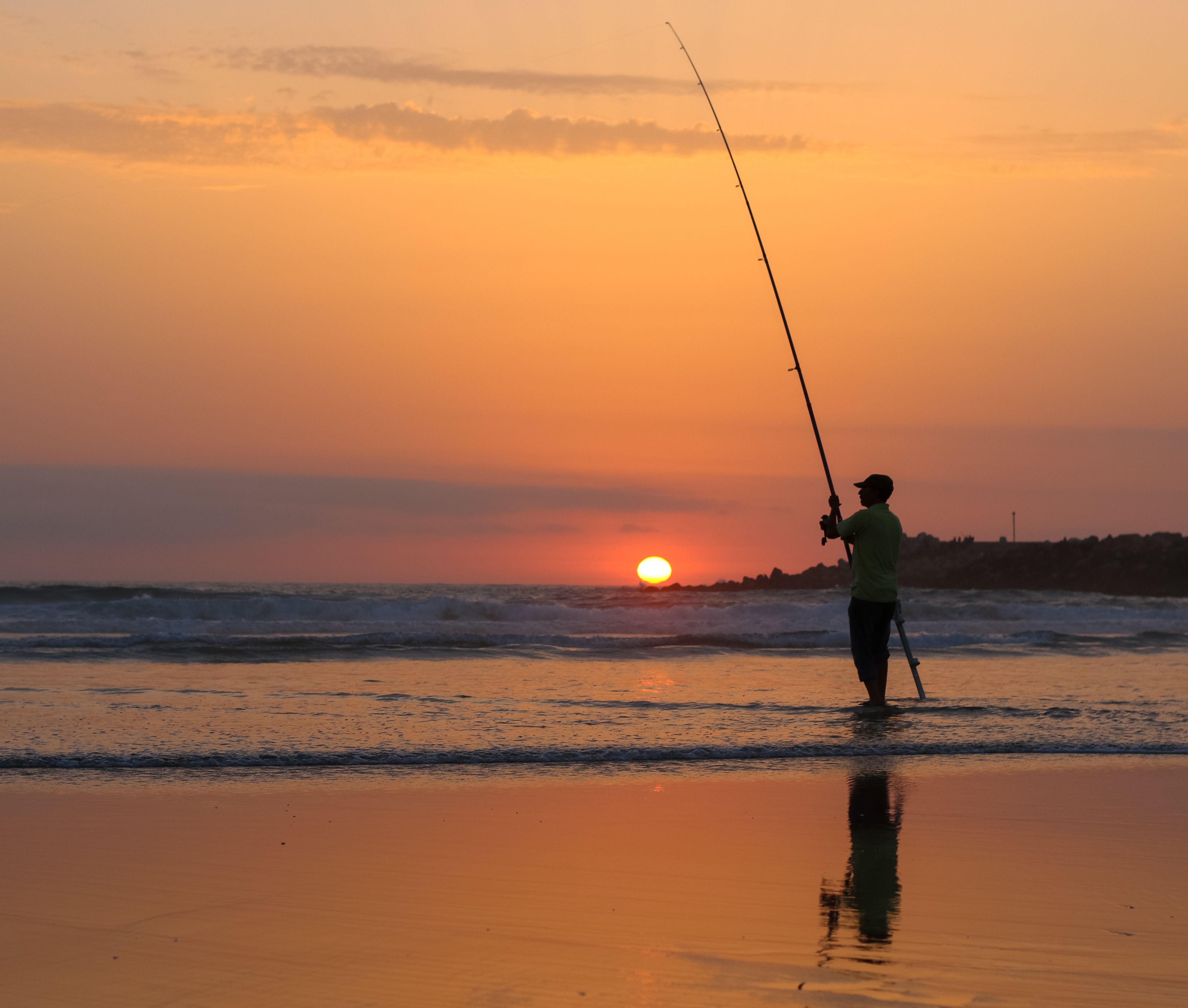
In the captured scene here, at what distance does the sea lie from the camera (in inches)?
260

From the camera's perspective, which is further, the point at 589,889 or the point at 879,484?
the point at 879,484

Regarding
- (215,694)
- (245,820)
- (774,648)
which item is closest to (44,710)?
(215,694)

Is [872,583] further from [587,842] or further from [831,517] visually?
[587,842]

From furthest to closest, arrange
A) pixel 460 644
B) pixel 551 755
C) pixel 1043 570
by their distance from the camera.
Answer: pixel 1043 570, pixel 460 644, pixel 551 755

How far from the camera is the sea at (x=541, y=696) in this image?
6.61 meters

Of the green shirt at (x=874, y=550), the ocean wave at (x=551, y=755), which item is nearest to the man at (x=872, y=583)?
the green shirt at (x=874, y=550)

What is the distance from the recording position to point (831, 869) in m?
4.13

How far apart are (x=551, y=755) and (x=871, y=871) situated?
8.75 ft

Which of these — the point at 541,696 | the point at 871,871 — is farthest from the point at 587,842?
the point at 541,696

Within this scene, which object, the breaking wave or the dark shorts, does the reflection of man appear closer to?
the dark shorts

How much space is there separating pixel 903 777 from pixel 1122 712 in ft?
10.9

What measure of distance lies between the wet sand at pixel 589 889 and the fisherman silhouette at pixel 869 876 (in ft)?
0.05

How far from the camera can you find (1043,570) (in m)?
56.6

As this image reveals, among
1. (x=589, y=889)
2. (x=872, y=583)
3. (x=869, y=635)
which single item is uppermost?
(x=872, y=583)
